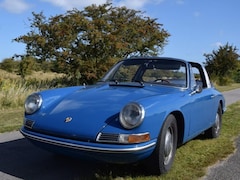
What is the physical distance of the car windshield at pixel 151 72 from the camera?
5598mm

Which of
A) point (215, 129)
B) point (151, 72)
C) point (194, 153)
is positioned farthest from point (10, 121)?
point (194, 153)

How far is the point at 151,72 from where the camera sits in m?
5.66

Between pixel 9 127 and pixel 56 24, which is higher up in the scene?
pixel 56 24

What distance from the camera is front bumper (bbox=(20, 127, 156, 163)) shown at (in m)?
3.74

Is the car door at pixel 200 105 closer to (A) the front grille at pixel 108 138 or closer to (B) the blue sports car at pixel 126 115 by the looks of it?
(B) the blue sports car at pixel 126 115

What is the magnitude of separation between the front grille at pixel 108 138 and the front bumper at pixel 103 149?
44 millimetres

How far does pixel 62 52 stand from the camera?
18641 mm

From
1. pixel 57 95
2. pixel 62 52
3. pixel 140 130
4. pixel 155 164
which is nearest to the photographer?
pixel 140 130

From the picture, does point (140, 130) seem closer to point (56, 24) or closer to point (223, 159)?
point (223, 159)

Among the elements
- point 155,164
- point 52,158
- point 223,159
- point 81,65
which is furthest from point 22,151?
point 81,65

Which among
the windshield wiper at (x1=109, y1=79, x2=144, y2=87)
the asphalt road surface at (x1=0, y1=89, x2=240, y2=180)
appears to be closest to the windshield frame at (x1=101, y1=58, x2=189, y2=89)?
the windshield wiper at (x1=109, y1=79, x2=144, y2=87)

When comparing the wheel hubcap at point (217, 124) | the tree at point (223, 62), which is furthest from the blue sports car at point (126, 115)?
the tree at point (223, 62)

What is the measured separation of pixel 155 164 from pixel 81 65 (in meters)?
14.9

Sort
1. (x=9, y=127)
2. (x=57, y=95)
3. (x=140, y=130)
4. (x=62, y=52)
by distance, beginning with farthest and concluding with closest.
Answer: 1. (x=62, y=52)
2. (x=9, y=127)
3. (x=57, y=95)
4. (x=140, y=130)
